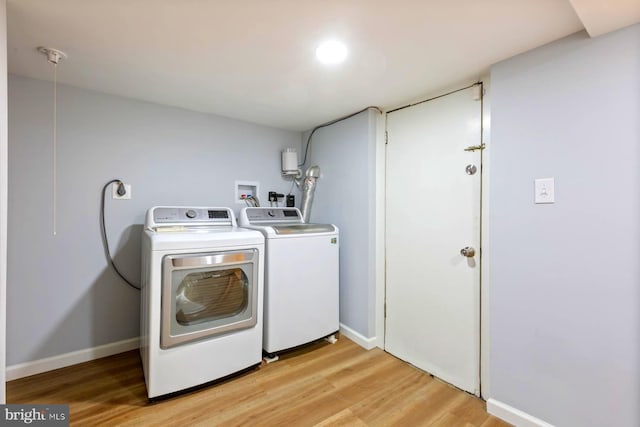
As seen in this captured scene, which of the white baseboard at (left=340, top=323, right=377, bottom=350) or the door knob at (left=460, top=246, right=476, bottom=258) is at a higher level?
the door knob at (left=460, top=246, right=476, bottom=258)

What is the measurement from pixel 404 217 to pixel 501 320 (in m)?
0.96

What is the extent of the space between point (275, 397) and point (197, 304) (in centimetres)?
78

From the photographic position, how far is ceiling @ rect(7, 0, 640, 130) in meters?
1.22

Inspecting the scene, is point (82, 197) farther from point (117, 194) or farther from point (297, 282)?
point (297, 282)

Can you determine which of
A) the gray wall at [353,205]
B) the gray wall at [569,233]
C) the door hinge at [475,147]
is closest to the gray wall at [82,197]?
the gray wall at [353,205]

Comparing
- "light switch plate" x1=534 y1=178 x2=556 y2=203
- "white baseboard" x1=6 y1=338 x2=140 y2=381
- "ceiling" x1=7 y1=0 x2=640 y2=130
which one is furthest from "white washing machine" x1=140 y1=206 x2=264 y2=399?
"light switch plate" x1=534 y1=178 x2=556 y2=203

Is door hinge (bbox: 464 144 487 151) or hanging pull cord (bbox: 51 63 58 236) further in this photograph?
hanging pull cord (bbox: 51 63 58 236)

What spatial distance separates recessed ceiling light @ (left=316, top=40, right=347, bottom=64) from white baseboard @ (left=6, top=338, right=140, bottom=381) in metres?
2.59

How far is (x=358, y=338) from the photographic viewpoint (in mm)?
2482

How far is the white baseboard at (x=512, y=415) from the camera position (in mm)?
1468

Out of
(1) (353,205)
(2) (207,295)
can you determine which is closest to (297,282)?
(2) (207,295)

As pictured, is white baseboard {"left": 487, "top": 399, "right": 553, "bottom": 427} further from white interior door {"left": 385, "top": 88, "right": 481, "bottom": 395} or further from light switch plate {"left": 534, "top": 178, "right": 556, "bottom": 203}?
light switch plate {"left": 534, "top": 178, "right": 556, "bottom": 203}

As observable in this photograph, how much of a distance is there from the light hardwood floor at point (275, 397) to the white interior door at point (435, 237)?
0.23 m

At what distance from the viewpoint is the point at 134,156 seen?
2.28m
